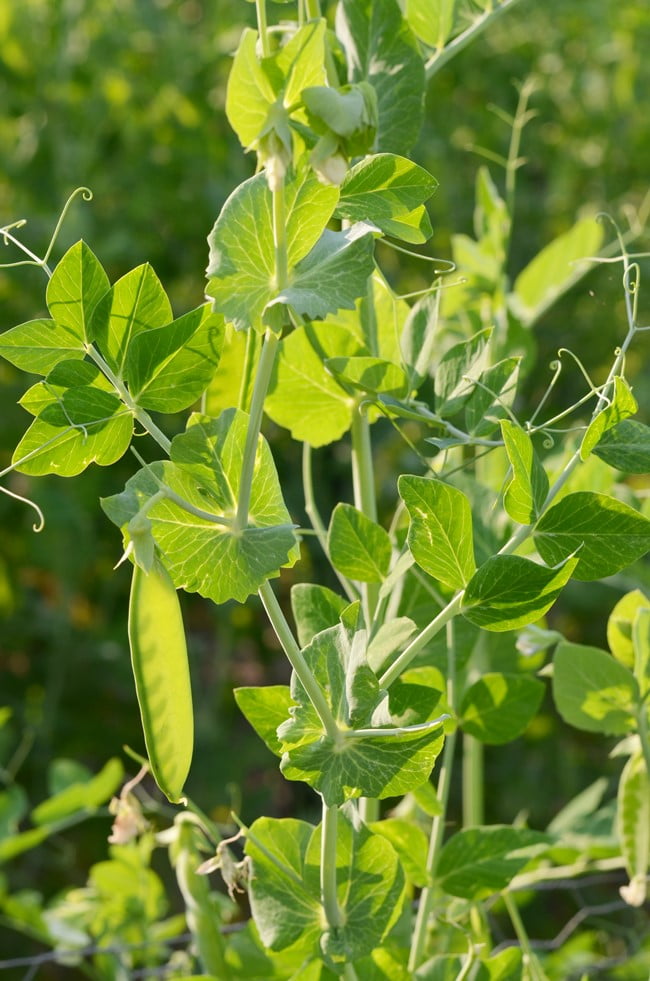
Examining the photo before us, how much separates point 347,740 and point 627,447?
131 mm

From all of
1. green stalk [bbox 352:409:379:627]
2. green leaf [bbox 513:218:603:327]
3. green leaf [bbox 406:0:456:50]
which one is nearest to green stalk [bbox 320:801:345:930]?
green stalk [bbox 352:409:379:627]

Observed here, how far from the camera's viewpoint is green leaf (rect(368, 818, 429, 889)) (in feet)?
1.65

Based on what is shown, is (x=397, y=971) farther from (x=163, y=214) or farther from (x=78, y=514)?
(x=163, y=214)

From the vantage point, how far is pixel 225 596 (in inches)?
14.3

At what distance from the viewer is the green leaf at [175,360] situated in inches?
14.4

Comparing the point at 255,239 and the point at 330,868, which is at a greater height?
the point at 255,239

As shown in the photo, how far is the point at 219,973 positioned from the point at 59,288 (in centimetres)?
34

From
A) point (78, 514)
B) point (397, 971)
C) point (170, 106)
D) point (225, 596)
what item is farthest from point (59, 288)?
point (170, 106)

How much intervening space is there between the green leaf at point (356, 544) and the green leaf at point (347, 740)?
0.07 meters

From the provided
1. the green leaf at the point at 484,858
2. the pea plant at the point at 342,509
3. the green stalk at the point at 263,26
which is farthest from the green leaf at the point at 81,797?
the green stalk at the point at 263,26

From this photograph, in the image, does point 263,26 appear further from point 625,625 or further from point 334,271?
point 625,625

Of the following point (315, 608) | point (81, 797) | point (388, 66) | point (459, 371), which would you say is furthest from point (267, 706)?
point (81, 797)

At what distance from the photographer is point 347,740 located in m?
0.37

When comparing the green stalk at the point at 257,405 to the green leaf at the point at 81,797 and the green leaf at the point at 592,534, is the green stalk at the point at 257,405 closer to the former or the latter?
the green leaf at the point at 592,534
